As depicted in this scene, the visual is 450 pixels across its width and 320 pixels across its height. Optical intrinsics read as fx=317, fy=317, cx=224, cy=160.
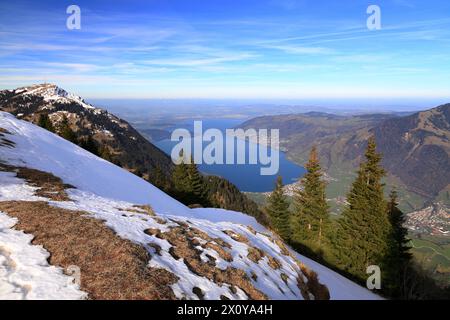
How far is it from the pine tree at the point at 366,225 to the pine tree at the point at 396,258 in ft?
2.26

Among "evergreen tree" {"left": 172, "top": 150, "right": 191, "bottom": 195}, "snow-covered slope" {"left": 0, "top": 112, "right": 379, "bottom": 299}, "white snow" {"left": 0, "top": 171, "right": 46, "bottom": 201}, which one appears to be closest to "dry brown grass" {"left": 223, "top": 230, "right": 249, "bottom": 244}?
"snow-covered slope" {"left": 0, "top": 112, "right": 379, "bottom": 299}

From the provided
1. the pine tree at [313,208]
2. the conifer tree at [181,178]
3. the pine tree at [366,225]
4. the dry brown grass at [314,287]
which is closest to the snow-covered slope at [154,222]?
the dry brown grass at [314,287]

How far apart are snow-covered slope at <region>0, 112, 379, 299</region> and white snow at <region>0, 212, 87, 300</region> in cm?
53

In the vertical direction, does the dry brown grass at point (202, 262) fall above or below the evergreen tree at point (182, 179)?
above

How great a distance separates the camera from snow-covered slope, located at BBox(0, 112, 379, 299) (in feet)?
39.2

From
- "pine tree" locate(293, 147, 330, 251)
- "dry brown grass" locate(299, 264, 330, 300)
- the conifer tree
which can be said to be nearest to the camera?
"dry brown grass" locate(299, 264, 330, 300)

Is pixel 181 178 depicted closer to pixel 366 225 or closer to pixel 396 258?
pixel 366 225

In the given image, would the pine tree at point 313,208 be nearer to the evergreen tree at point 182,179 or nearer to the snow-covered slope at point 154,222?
the snow-covered slope at point 154,222

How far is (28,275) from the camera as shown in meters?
9.02

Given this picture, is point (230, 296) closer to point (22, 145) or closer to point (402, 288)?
point (22, 145)

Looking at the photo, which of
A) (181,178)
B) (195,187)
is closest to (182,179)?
(181,178)

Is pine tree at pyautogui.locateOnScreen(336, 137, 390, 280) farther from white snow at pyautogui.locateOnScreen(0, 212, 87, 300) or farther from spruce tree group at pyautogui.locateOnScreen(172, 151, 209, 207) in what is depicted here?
white snow at pyautogui.locateOnScreen(0, 212, 87, 300)

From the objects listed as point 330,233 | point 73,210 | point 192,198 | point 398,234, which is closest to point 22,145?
point 73,210

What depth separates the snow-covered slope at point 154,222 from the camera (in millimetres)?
11963
